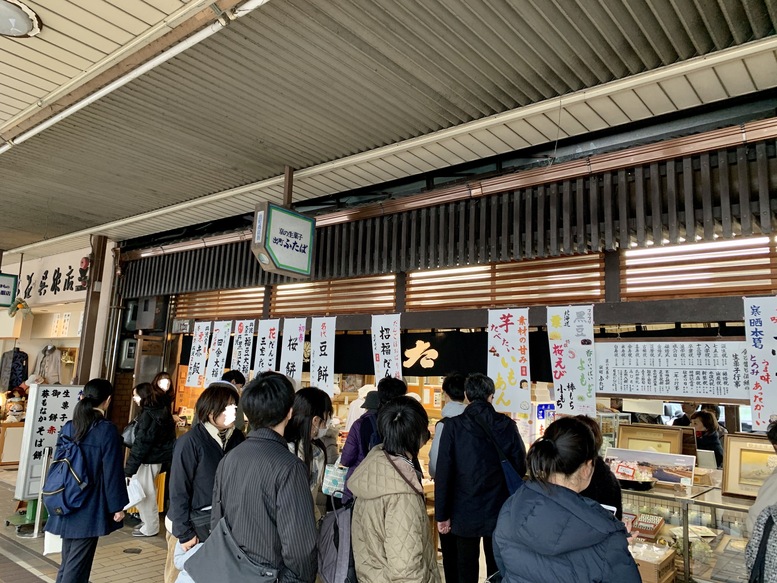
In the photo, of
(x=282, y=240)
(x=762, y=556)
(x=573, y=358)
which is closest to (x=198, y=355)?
(x=282, y=240)

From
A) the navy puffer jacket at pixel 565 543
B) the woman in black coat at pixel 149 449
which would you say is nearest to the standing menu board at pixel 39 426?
the woman in black coat at pixel 149 449

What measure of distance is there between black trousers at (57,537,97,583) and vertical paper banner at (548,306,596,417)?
→ 14.6 ft

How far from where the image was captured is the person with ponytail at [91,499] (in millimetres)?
4508

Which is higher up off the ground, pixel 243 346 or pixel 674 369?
pixel 243 346

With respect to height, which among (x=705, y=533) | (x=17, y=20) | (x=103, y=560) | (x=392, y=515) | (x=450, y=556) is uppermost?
(x=17, y=20)

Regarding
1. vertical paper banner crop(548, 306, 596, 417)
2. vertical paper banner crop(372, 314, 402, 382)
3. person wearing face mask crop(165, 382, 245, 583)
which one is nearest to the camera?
person wearing face mask crop(165, 382, 245, 583)

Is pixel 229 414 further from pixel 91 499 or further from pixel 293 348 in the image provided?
pixel 293 348

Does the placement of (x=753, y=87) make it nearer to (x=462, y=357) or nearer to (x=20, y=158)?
(x=462, y=357)

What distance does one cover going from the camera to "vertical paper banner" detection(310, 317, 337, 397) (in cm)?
727

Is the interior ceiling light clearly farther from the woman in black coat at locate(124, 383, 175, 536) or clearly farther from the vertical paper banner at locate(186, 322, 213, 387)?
the vertical paper banner at locate(186, 322, 213, 387)

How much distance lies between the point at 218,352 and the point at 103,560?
10.8 feet

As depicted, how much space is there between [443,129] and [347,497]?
142 inches

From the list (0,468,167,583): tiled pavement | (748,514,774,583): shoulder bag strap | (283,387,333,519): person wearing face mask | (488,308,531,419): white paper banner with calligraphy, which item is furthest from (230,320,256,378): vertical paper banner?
(748,514,774,583): shoulder bag strap

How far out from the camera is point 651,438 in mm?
5672
